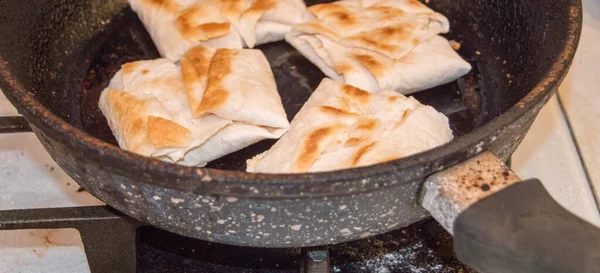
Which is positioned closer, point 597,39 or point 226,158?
point 226,158

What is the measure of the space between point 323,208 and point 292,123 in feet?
1.08

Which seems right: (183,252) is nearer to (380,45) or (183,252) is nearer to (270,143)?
(270,143)

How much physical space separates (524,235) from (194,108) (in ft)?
1.84

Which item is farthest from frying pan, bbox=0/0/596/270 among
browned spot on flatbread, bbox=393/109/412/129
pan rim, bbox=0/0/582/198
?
browned spot on flatbread, bbox=393/109/412/129

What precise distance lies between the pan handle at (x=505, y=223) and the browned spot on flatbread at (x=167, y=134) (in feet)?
1.32

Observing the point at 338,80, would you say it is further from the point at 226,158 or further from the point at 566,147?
the point at 566,147

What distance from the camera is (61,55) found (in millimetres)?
1302

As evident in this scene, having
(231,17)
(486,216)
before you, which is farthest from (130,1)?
(486,216)

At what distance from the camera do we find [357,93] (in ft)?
3.62

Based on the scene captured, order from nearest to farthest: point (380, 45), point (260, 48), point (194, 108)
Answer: point (194, 108), point (380, 45), point (260, 48)

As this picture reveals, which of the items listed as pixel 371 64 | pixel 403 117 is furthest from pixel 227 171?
pixel 371 64

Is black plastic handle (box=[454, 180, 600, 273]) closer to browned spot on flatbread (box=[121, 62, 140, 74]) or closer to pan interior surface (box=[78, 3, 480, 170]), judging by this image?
pan interior surface (box=[78, 3, 480, 170])

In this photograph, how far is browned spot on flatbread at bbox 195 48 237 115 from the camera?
106cm

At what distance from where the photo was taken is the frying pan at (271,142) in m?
0.74
